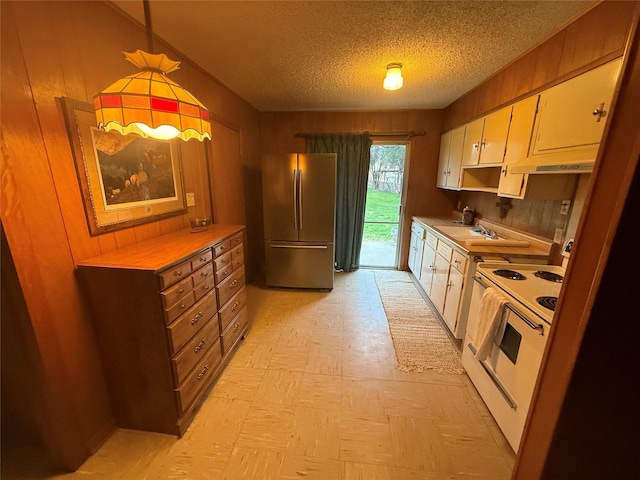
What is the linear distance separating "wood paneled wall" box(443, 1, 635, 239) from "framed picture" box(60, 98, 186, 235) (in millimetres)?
2792

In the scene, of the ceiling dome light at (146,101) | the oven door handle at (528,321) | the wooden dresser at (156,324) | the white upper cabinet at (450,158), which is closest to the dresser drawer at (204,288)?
the wooden dresser at (156,324)

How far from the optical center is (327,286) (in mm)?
3486

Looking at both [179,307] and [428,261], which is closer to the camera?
[179,307]

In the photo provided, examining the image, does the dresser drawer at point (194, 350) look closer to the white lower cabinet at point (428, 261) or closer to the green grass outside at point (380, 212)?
the white lower cabinet at point (428, 261)

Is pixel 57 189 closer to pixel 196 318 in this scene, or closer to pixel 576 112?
pixel 196 318

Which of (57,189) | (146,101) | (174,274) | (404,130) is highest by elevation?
(404,130)

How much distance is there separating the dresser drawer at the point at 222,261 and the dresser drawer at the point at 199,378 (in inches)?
23.0

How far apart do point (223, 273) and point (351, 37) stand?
1.98m

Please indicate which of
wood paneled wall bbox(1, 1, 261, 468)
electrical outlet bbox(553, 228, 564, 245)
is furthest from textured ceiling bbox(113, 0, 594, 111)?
electrical outlet bbox(553, 228, 564, 245)

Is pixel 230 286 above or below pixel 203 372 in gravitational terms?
above

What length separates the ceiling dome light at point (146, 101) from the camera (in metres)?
0.95

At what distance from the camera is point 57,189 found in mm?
1218

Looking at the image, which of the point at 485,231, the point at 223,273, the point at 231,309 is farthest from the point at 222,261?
the point at 485,231

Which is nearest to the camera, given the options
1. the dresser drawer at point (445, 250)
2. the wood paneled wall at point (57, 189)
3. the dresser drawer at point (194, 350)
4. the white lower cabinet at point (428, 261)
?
the wood paneled wall at point (57, 189)
